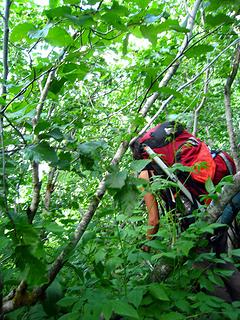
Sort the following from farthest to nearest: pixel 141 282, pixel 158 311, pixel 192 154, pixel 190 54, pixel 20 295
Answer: pixel 192 154
pixel 141 282
pixel 158 311
pixel 20 295
pixel 190 54

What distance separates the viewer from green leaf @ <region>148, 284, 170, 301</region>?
→ 1.50 meters

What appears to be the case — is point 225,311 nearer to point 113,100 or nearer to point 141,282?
point 141,282

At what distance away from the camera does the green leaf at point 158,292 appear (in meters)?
1.50

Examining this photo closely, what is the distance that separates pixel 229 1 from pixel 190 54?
0.22m

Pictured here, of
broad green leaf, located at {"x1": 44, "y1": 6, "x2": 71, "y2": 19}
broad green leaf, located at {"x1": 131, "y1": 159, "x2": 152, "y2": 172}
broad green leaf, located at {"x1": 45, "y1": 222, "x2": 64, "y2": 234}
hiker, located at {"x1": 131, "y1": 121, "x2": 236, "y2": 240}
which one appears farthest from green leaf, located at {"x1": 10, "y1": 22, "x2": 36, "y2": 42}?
hiker, located at {"x1": 131, "y1": 121, "x2": 236, "y2": 240}

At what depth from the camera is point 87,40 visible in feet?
4.38

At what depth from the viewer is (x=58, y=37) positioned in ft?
3.63

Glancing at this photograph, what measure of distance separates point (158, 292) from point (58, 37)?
120 cm

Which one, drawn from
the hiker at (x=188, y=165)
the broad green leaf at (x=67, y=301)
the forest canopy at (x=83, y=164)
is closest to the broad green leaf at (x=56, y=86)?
the forest canopy at (x=83, y=164)

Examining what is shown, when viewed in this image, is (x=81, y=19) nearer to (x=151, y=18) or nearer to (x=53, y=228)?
(x=151, y=18)

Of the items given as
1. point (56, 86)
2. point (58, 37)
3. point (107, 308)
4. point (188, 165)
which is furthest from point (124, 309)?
point (188, 165)

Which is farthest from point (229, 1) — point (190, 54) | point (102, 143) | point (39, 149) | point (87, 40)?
point (39, 149)

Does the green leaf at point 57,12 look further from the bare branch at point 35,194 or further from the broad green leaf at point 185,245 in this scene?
the broad green leaf at point 185,245

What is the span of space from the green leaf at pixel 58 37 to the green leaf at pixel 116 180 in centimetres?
50
